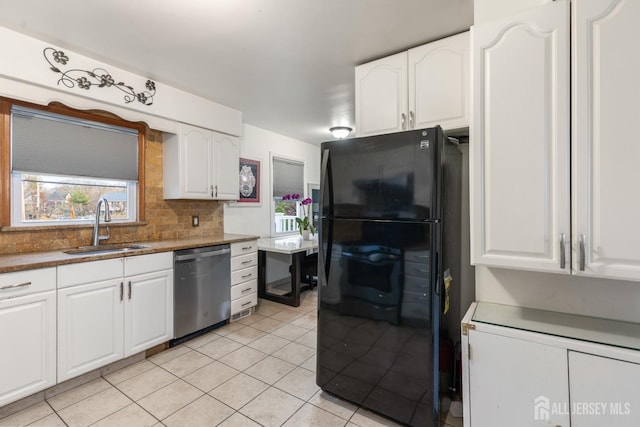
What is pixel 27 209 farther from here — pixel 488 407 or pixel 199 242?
pixel 488 407

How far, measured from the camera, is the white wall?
4010 millimetres

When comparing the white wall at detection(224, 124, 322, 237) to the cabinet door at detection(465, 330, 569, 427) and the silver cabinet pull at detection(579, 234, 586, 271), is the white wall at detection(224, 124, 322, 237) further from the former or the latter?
the silver cabinet pull at detection(579, 234, 586, 271)

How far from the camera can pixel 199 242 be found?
113 inches

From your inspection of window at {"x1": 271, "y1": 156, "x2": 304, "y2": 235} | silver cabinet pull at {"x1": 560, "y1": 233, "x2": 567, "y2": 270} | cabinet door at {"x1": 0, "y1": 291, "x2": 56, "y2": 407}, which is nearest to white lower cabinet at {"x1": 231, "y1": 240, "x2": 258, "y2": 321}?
window at {"x1": 271, "y1": 156, "x2": 304, "y2": 235}

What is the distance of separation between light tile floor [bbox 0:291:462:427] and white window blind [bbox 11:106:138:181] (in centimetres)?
171

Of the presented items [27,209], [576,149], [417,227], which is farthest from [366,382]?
[27,209]

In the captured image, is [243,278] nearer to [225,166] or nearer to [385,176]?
[225,166]

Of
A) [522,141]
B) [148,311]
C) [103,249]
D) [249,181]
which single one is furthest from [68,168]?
[522,141]

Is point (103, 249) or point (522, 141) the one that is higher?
point (522, 141)

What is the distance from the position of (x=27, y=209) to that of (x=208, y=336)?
5.99 feet

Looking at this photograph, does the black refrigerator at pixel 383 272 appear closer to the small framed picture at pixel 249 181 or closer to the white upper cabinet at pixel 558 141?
the white upper cabinet at pixel 558 141

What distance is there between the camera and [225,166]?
11.4 ft

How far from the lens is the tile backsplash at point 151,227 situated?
2242 millimetres

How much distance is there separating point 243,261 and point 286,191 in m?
1.88
